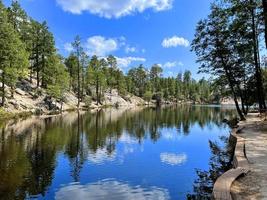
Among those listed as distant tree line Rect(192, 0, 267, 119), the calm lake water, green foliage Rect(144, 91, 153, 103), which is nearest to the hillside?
the calm lake water

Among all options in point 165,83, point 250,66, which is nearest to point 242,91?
point 250,66

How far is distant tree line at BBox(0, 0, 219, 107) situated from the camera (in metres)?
50.2

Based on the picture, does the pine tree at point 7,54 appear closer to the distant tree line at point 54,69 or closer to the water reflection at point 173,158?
the distant tree line at point 54,69

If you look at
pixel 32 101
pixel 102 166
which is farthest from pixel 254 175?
pixel 32 101

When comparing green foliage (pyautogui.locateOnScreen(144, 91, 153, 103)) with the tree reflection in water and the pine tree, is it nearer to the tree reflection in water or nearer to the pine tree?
the pine tree

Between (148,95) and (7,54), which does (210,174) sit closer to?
(7,54)

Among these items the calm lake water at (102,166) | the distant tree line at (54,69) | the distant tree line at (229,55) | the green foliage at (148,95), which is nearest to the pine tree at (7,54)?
A: the distant tree line at (54,69)

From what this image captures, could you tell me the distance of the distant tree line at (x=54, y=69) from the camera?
5022 cm

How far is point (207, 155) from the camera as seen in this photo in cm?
2384

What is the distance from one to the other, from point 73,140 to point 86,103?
58713mm

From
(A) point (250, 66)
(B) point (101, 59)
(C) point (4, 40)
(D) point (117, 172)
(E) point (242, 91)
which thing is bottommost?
(D) point (117, 172)

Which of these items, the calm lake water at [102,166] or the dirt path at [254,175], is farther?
the calm lake water at [102,166]

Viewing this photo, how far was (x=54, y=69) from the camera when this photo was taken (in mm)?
70438

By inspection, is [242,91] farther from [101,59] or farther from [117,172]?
[101,59]
